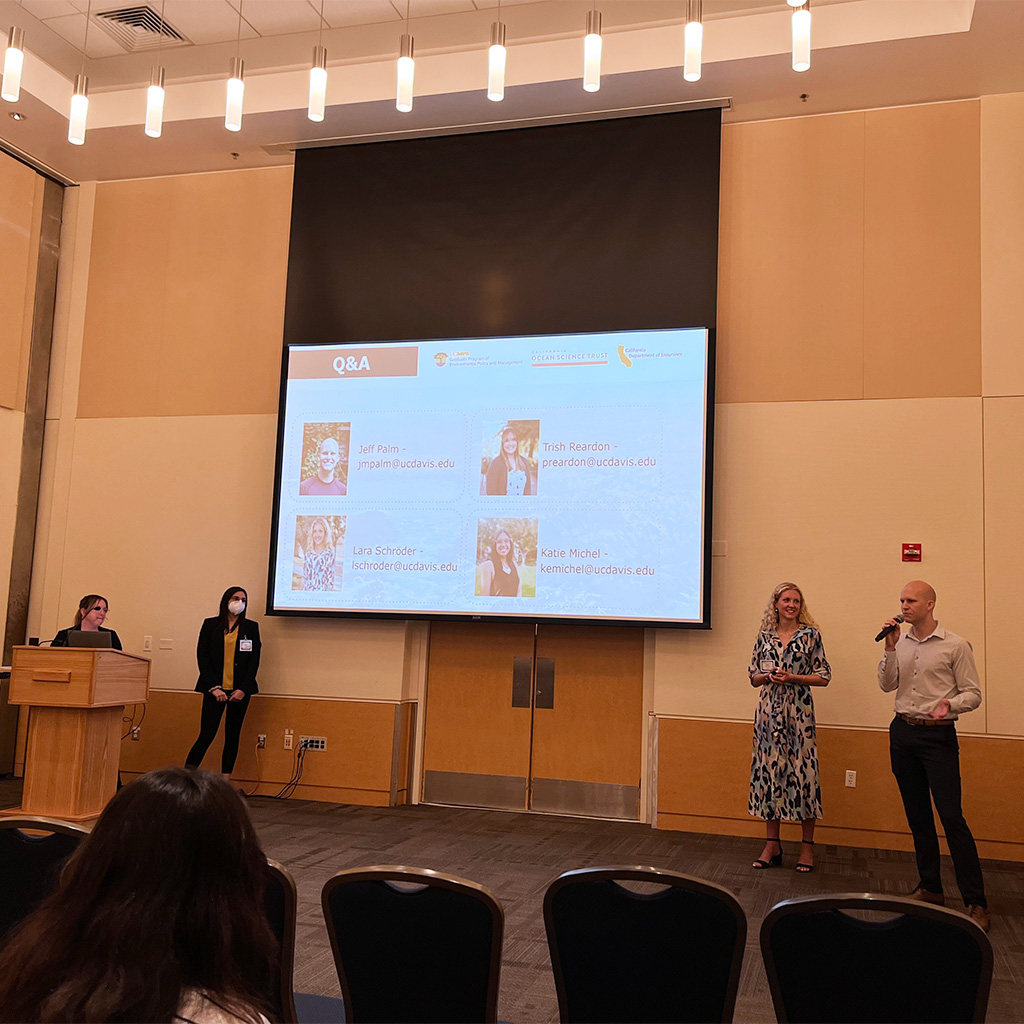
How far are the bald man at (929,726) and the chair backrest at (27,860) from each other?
3.94 metres

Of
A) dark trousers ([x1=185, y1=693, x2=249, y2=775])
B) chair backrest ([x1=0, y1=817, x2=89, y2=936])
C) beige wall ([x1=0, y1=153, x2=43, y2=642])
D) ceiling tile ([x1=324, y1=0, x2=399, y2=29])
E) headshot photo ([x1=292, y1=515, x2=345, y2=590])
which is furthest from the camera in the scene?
beige wall ([x1=0, y1=153, x2=43, y2=642])

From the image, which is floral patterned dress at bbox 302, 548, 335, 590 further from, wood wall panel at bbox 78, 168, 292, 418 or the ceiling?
the ceiling

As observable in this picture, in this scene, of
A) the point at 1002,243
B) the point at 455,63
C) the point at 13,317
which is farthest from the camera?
the point at 13,317

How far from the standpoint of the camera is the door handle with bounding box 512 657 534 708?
7.29 meters

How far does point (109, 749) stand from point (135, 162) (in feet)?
16.2

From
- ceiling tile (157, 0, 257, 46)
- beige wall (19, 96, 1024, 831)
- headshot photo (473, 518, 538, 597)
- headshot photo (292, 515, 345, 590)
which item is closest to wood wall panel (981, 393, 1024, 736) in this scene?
beige wall (19, 96, 1024, 831)

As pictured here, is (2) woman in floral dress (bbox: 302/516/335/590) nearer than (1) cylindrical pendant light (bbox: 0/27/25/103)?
No

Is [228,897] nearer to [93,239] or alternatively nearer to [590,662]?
[590,662]

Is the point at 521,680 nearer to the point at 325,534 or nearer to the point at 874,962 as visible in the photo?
the point at 325,534

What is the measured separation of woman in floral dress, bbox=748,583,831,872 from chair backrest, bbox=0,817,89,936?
4.11m

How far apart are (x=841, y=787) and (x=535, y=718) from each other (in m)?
2.15

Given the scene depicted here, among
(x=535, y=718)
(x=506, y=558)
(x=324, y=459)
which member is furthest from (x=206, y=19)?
(x=535, y=718)

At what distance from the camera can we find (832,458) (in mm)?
6723

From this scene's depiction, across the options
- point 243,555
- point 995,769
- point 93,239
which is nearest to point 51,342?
point 93,239
